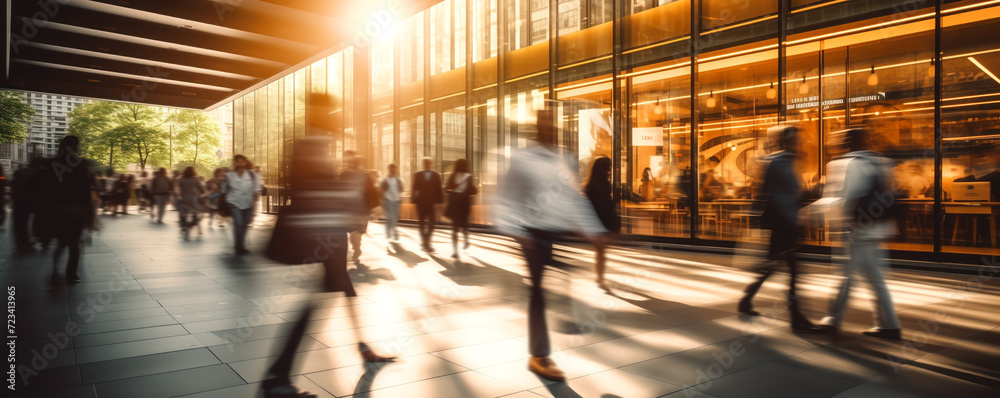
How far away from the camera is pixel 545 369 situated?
3.65m

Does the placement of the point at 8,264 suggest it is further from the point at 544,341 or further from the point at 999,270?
the point at 999,270

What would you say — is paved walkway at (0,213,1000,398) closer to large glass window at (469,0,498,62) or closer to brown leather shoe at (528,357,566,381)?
brown leather shoe at (528,357,566,381)

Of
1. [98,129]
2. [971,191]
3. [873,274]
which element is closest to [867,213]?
[873,274]

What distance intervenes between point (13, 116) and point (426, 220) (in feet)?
105

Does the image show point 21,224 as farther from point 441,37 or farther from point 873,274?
point 873,274

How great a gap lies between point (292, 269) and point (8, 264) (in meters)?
4.49

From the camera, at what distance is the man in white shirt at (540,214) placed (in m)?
3.64

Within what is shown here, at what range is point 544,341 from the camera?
3734 millimetres

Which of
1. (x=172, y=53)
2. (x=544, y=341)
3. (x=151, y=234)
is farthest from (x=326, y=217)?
(x=172, y=53)

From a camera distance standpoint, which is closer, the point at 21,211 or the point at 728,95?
the point at 21,211

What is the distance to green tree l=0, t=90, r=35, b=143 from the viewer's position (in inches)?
1160

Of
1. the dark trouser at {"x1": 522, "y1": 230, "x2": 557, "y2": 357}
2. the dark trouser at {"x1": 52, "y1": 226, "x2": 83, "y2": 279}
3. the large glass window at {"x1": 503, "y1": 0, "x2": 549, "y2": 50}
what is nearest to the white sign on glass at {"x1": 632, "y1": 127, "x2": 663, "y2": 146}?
the large glass window at {"x1": 503, "y1": 0, "x2": 549, "y2": 50}

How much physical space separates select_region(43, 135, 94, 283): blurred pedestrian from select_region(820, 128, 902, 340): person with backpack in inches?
314

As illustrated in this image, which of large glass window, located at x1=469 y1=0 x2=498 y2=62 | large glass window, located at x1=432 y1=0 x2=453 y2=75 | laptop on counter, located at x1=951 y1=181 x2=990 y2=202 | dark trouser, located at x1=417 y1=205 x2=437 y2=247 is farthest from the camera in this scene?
large glass window, located at x1=432 y1=0 x2=453 y2=75
